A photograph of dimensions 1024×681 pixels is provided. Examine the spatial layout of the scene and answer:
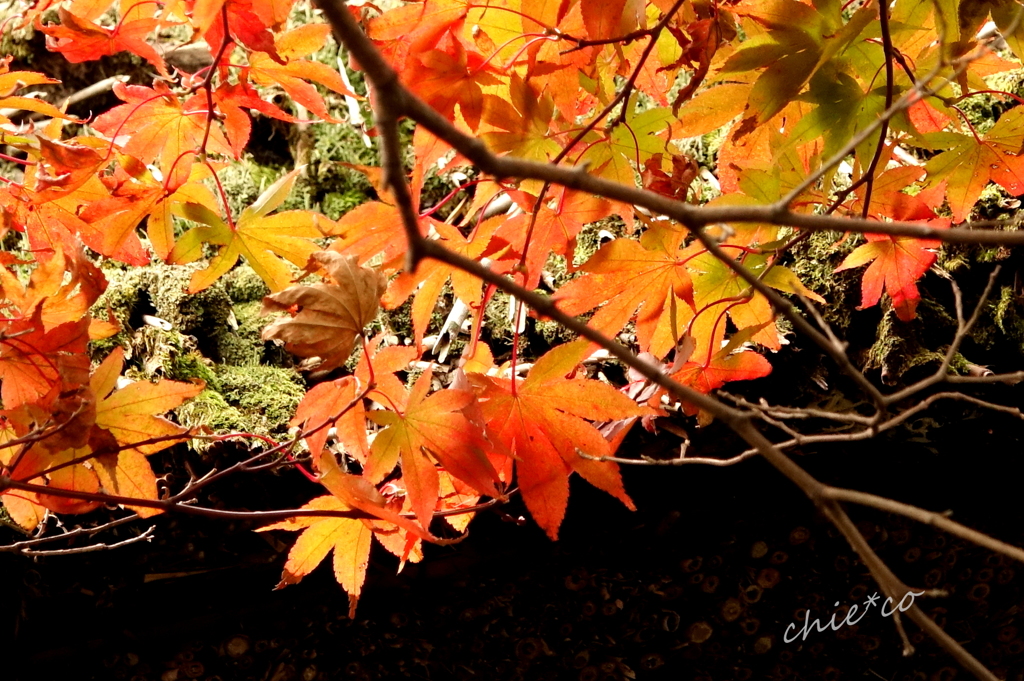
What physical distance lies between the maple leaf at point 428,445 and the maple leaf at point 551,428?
5cm

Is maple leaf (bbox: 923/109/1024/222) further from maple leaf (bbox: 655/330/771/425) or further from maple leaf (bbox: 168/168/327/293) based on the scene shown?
maple leaf (bbox: 168/168/327/293)

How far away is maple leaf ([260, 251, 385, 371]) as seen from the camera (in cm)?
66

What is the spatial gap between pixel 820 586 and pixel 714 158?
766mm

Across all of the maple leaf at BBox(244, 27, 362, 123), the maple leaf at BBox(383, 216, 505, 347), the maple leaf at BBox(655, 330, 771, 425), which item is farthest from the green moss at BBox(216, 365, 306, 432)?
the maple leaf at BBox(655, 330, 771, 425)

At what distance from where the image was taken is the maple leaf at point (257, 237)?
2.59 ft

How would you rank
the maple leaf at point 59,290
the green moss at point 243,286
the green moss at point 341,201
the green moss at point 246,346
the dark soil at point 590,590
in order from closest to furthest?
1. the maple leaf at point 59,290
2. the dark soil at point 590,590
3. the green moss at point 246,346
4. the green moss at point 243,286
5. the green moss at point 341,201

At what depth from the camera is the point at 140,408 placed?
2.56 feet

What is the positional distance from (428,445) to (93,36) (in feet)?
1.83

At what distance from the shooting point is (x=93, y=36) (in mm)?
793

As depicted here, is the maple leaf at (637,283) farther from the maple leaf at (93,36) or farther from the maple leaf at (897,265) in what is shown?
the maple leaf at (93,36)

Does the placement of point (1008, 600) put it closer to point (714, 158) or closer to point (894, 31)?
point (714, 158)

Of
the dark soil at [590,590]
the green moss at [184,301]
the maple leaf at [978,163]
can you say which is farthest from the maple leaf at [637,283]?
the green moss at [184,301]

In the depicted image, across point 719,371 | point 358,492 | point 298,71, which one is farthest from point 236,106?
point 719,371

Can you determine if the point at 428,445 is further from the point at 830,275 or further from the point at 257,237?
the point at 830,275
